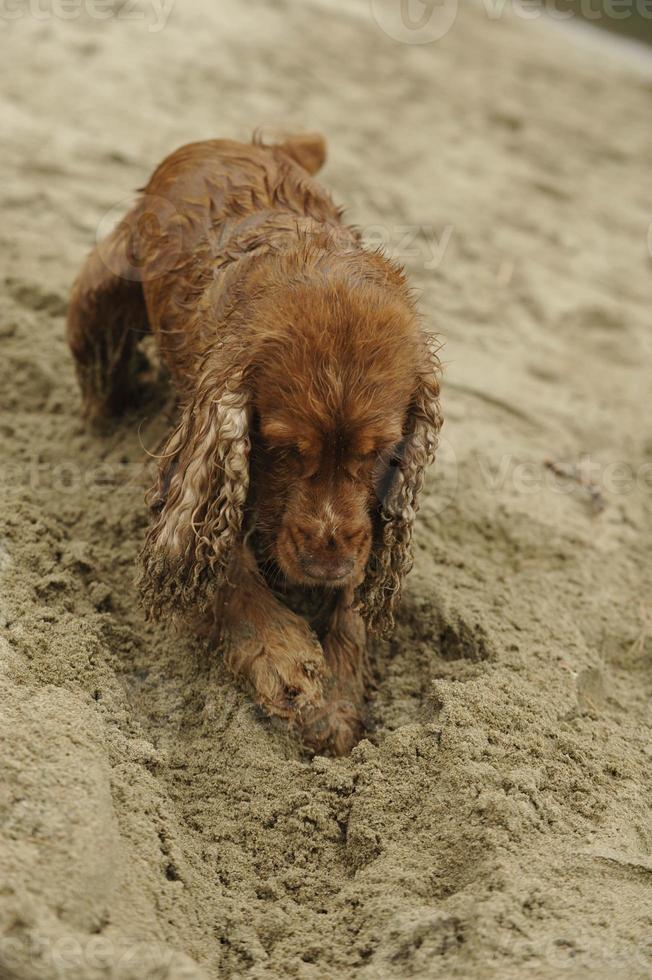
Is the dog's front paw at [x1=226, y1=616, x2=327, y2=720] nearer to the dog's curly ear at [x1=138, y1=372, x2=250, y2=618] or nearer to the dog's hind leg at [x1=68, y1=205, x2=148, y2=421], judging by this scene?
the dog's curly ear at [x1=138, y1=372, x2=250, y2=618]

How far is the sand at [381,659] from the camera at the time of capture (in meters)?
2.79

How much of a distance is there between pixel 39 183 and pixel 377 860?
4475 millimetres

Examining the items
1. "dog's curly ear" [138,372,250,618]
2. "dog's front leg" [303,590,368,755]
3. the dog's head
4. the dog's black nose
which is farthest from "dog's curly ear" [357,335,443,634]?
"dog's curly ear" [138,372,250,618]

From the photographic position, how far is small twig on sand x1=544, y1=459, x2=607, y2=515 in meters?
4.81

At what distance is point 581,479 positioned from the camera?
16.2 feet

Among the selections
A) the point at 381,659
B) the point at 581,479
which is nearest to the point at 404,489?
the point at 381,659

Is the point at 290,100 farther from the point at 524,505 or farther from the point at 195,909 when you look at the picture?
the point at 195,909

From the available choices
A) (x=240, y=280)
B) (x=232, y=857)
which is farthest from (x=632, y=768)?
(x=240, y=280)

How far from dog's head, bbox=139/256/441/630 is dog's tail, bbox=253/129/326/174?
148 cm

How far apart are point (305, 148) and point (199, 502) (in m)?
2.12

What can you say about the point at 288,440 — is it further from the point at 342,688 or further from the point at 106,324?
the point at 106,324

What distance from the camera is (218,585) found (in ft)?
11.5

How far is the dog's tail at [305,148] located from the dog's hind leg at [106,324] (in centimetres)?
73

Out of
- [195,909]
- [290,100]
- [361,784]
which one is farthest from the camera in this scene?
[290,100]
